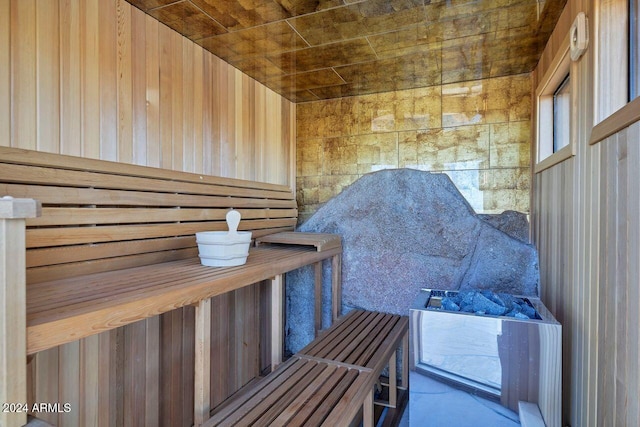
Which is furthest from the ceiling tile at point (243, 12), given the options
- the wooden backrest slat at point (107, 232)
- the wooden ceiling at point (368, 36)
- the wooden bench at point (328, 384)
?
the wooden bench at point (328, 384)

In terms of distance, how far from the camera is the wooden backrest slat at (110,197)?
1.48 metres

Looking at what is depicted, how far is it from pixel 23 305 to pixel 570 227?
2.31 metres

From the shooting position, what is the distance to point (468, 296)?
211cm

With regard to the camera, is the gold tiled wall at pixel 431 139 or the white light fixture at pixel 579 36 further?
the gold tiled wall at pixel 431 139

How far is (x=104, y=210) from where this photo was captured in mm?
1766

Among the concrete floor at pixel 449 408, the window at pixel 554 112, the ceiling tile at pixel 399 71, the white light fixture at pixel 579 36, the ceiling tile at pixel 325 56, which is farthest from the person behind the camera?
the ceiling tile at pixel 399 71

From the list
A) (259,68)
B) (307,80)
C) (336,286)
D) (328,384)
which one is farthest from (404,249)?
(259,68)

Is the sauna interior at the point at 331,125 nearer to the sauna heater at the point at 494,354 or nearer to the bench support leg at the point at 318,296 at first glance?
the sauna heater at the point at 494,354

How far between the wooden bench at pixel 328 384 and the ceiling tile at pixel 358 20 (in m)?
2.06

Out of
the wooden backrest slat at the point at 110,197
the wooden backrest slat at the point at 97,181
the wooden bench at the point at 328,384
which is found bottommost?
the wooden bench at the point at 328,384

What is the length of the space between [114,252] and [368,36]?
6.72 feet

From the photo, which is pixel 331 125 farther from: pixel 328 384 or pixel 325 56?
pixel 328 384

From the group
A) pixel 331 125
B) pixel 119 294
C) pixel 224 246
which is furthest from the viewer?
pixel 331 125

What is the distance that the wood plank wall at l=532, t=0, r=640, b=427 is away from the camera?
1183mm
